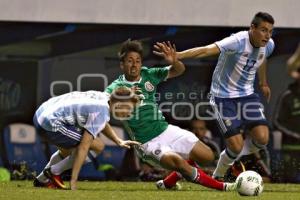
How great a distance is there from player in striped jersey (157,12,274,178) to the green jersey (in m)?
0.90

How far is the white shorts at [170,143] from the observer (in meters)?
12.3

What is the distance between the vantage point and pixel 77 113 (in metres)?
12.0

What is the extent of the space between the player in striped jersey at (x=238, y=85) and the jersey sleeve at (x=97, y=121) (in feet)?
6.02

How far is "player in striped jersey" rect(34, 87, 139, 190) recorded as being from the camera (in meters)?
11.7

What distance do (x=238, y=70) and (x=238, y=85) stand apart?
7.3 inches

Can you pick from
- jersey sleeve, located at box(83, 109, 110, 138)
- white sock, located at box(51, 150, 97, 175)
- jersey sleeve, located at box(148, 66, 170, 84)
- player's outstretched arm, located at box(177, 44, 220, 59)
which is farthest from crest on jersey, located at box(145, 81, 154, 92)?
white sock, located at box(51, 150, 97, 175)

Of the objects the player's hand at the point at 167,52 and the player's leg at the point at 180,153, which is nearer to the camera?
the player's hand at the point at 167,52

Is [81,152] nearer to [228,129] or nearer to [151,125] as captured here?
[151,125]

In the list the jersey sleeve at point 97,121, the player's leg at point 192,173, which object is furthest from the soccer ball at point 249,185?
the jersey sleeve at point 97,121

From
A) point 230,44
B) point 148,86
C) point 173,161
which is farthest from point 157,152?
point 230,44

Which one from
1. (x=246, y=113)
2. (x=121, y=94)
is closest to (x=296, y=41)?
(x=246, y=113)

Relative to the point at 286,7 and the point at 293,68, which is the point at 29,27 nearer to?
the point at 286,7

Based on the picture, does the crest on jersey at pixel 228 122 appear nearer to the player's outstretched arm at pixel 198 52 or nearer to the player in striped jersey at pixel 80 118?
the player's outstretched arm at pixel 198 52

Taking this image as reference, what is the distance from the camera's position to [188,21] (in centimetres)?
1630
